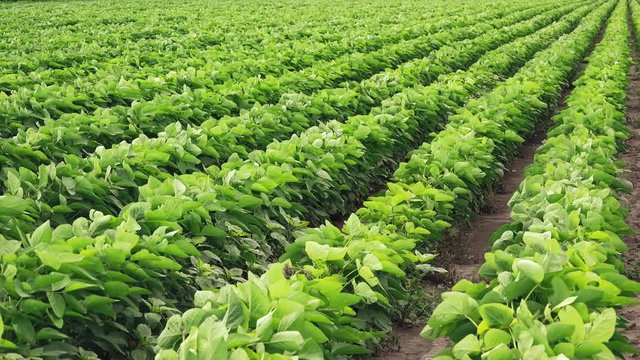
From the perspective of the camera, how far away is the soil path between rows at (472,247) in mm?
4188

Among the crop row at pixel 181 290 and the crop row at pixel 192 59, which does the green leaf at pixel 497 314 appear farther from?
the crop row at pixel 192 59

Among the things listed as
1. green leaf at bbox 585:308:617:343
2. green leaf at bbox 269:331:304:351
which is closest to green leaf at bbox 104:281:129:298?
green leaf at bbox 269:331:304:351

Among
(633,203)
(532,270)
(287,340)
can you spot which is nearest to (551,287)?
(532,270)

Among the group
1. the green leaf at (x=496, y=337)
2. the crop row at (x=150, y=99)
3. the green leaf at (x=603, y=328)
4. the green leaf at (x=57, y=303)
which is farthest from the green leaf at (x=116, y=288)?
the crop row at (x=150, y=99)

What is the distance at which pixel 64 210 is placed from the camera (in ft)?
14.9

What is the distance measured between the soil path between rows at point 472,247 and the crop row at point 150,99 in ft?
9.95

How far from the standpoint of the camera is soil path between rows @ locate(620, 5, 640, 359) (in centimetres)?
442

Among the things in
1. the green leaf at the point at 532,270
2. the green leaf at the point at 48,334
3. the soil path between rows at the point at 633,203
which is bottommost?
the soil path between rows at the point at 633,203

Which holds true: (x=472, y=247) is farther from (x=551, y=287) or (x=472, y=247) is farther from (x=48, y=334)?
(x=48, y=334)

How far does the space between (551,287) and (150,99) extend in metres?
6.73

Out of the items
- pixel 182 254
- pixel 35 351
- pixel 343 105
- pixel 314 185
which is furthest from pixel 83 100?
pixel 35 351

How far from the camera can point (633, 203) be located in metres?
6.89

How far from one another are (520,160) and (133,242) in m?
6.19

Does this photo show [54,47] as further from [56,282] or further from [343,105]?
A: [56,282]
